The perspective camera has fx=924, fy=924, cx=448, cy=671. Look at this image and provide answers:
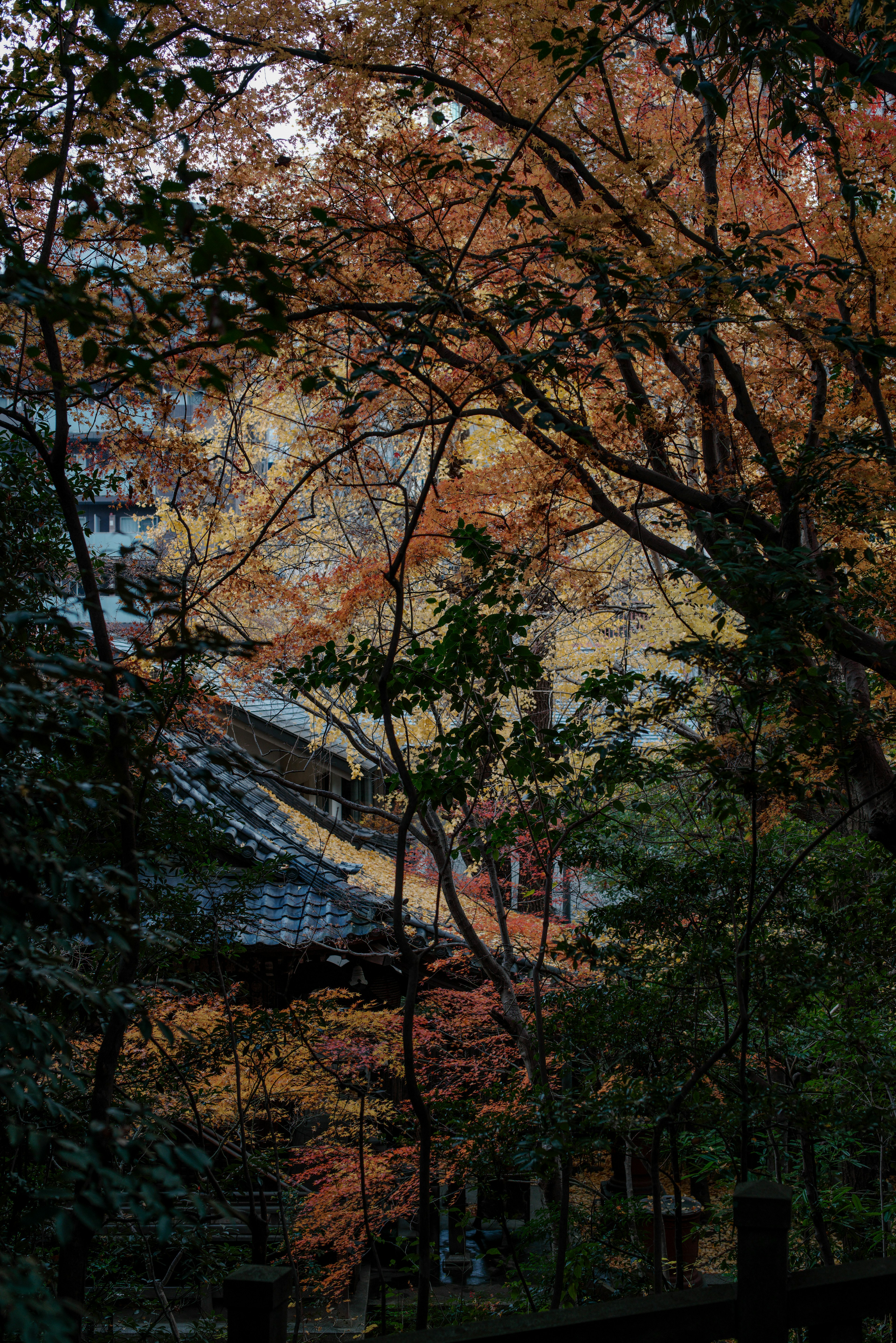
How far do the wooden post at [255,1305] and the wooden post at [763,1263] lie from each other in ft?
3.05

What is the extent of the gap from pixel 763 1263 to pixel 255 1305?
1.06 meters

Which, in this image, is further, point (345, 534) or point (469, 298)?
point (345, 534)

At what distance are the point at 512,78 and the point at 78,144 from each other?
3987 mm

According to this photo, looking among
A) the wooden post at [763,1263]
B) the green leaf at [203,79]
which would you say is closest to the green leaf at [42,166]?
the green leaf at [203,79]

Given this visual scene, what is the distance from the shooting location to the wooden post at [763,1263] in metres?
1.93

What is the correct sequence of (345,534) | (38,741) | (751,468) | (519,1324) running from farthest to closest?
(345,534)
(751,468)
(519,1324)
(38,741)

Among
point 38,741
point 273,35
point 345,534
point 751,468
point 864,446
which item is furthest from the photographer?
point 345,534

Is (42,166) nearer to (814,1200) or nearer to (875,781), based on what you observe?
(875,781)

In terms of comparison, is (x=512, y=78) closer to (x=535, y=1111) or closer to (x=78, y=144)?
(x=78, y=144)

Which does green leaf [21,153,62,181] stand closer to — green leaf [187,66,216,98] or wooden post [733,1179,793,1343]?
green leaf [187,66,216,98]

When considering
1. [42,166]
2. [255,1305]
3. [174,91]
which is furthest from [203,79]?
[255,1305]

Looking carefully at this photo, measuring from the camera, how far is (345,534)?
8.87 meters

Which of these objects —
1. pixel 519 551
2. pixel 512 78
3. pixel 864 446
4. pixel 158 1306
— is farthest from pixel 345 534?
pixel 158 1306

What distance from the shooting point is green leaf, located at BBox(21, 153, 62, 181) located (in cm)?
151
